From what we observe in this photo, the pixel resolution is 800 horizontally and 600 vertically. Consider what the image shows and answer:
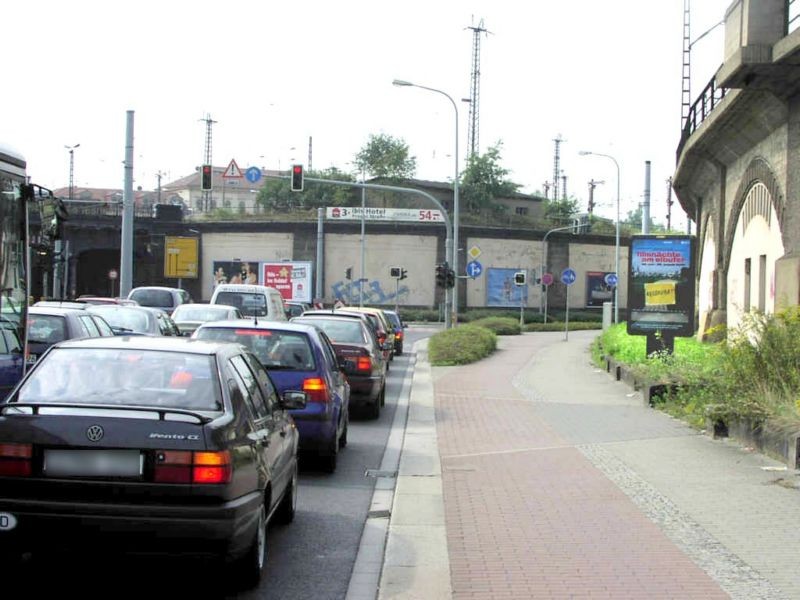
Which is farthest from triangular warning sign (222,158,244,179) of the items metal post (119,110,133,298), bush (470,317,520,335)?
bush (470,317,520,335)

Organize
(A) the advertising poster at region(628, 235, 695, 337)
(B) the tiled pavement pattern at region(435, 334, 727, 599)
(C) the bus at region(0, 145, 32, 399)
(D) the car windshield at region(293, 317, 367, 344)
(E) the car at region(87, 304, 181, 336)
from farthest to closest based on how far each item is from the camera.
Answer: (A) the advertising poster at region(628, 235, 695, 337), (E) the car at region(87, 304, 181, 336), (D) the car windshield at region(293, 317, 367, 344), (C) the bus at region(0, 145, 32, 399), (B) the tiled pavement pattern at region(435, 334, 727, 599)

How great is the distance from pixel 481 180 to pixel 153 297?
5736cm

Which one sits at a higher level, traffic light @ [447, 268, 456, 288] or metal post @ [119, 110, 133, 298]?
metal post @ [119, 110, 133, 298]

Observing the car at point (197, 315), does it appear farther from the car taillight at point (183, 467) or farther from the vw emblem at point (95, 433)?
the car taillight at point (183, 467)

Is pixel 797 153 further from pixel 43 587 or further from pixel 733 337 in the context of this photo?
pixel 43 587

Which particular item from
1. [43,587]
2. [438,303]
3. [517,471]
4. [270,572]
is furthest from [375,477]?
[438,303]

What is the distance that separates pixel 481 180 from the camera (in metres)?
86.8

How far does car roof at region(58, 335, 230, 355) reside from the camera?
21.8 ft

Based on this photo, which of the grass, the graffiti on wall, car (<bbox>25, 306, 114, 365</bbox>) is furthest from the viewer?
the graffiti on wall

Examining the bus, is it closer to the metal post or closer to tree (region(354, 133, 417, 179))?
the metal post

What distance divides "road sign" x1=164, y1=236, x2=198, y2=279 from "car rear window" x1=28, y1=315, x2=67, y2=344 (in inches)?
2121

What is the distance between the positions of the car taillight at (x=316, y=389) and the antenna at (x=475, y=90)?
220 feet

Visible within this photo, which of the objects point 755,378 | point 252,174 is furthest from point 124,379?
point 252,174

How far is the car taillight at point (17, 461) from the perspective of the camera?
554 centimetres
